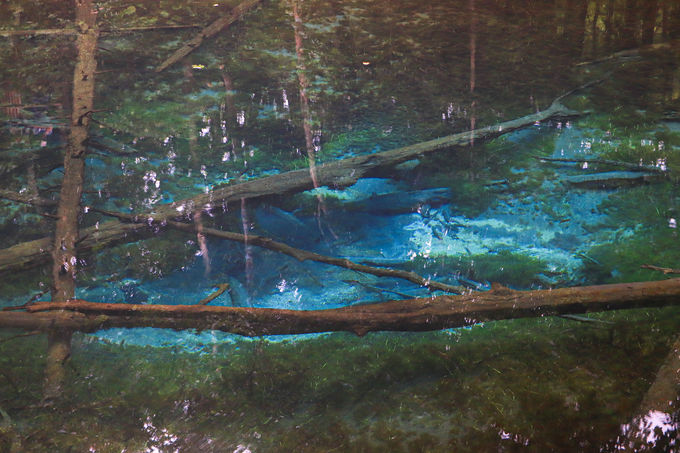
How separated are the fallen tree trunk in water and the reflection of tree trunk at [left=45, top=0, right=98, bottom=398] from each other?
10 centimetres

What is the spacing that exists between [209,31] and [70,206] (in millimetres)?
2426

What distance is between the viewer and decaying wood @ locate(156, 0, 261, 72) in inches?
155

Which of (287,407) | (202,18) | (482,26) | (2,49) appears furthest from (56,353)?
(482,26)

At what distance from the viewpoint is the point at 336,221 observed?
2.52 meters

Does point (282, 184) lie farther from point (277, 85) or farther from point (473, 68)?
point (473, 68)

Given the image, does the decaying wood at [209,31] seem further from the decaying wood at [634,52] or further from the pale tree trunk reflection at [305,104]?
the decaying wood at [634,52]

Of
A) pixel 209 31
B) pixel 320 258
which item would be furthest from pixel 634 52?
pixel 209 31

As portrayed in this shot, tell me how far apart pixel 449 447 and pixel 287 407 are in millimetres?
506

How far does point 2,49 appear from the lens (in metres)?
3.99

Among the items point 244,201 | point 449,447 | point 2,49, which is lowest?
point 449,447

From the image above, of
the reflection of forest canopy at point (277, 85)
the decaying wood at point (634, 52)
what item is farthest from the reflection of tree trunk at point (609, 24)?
the decaying wood at point (634, 52)

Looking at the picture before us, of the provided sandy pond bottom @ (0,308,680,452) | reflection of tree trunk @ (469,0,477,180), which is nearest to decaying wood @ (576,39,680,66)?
reflection of tree trunk @ (469,0,477,180)

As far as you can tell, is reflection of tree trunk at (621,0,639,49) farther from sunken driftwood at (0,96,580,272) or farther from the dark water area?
sunken driftwood at (0,96,580,272)

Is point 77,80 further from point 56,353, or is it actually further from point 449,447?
point 449,447
